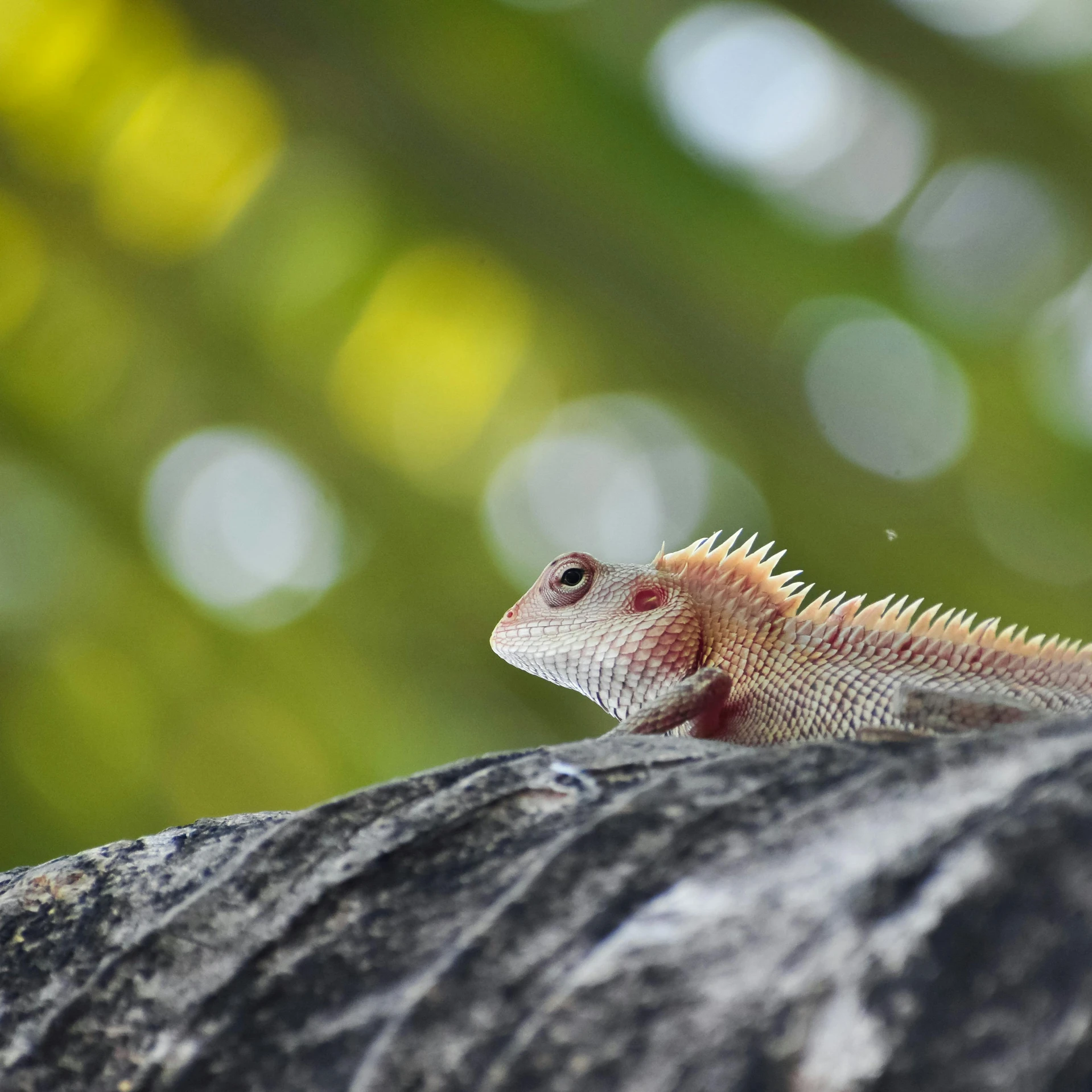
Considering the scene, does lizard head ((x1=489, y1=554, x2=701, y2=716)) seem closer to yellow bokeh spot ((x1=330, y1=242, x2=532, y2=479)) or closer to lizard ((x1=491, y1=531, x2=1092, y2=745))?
lizard ((x1=491, y1=531, x2=1092, y2=745))

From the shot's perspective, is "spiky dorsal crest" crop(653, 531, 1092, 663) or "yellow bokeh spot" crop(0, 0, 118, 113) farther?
"yellow bokeh spot" crop(0, 0, 118, 113)

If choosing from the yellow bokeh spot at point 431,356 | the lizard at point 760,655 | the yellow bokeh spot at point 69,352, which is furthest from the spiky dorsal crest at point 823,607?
the yellow bokeh spot at point 69,352

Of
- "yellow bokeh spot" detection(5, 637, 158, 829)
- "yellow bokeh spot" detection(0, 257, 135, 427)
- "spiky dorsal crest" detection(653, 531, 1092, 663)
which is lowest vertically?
"yellow bokeh spot" detection(5, 637, 158, 829)

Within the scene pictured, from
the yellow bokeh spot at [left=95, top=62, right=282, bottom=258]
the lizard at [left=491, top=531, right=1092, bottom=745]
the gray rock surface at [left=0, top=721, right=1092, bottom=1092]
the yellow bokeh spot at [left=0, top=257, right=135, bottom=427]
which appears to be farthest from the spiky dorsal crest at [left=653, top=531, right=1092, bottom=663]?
the yellow bokeh spot at [left=0, top=257, right=135, bottom=427]

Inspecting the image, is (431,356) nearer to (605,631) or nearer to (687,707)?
(605,631)

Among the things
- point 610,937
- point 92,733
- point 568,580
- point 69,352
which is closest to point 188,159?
point 69,352

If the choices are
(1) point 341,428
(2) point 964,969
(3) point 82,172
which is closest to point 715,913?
(2) point 964,969

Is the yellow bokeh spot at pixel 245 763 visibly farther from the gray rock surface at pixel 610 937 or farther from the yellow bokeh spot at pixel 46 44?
the gray rock surface at pixel 610 937
